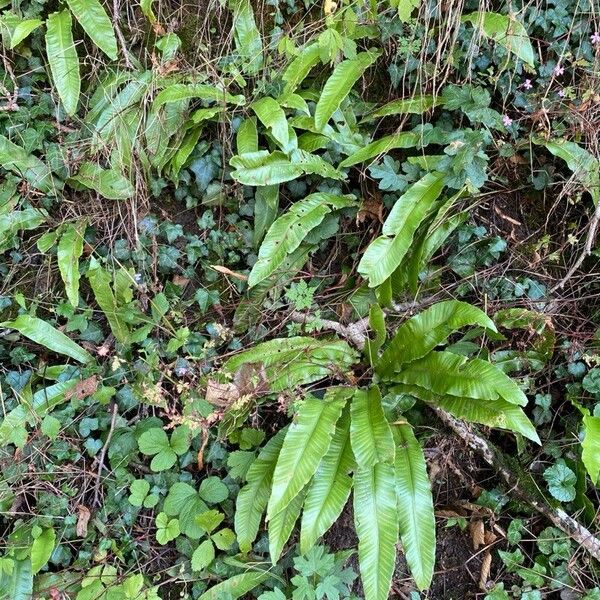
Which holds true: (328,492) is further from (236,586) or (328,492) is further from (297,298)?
(297,298)

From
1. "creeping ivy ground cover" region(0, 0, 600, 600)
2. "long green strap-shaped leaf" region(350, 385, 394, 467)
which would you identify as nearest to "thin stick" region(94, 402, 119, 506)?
"creeping ivy ground cover" region(0, 0, 600, 600)

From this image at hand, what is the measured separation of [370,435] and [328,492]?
311 millimetres

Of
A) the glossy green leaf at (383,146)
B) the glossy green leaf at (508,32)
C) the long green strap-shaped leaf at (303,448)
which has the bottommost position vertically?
the long green strap-shaped leaf at (303,448)

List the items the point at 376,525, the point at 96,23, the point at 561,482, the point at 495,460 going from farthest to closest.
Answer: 1. the point at 96,23
2. the point at 495,460
3. the point at 561,482
4. the point at 376,525

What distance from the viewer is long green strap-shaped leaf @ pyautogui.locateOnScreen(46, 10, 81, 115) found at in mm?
3014

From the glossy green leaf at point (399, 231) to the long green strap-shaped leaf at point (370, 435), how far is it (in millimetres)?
597

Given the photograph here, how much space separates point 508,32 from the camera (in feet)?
9.25

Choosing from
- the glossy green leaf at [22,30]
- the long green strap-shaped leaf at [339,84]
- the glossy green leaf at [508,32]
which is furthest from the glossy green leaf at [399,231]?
the glossy green leaf at [22,30]

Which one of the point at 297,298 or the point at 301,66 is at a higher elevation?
the point at 301,66

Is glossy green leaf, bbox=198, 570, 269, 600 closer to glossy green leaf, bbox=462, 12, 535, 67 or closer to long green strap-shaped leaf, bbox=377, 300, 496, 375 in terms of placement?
long green strap-shaped leaf, bbox=377, 300, 496, 375

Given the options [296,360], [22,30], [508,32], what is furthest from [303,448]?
[22,30]

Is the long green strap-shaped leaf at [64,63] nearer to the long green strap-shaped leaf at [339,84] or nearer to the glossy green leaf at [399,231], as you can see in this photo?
the long green strap-shaped leaf at [339,84]

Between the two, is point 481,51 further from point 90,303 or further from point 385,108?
point 90,303

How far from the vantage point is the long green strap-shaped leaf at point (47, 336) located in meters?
2.94
